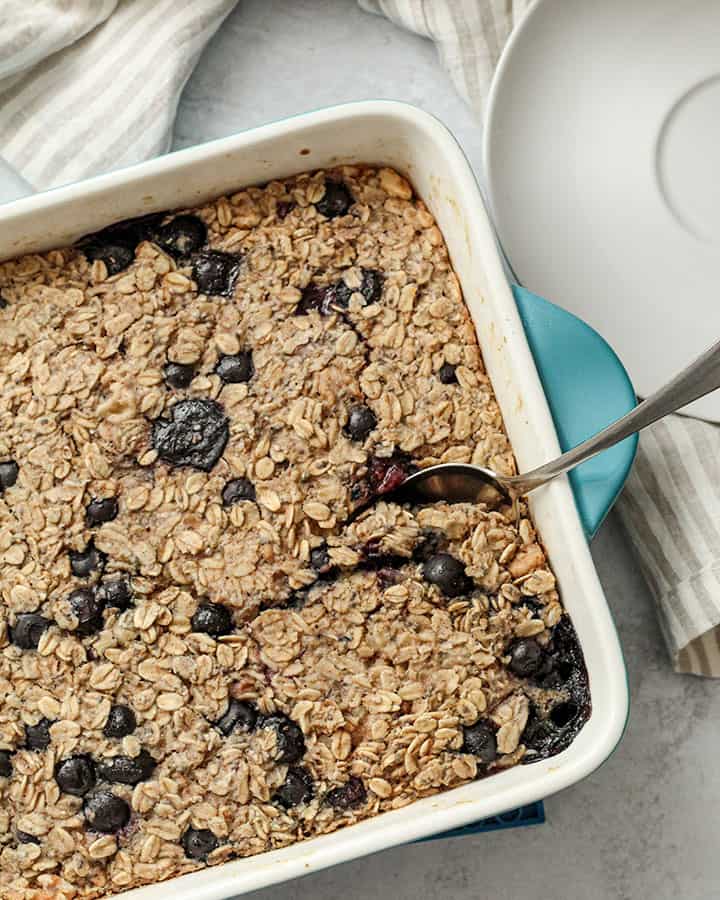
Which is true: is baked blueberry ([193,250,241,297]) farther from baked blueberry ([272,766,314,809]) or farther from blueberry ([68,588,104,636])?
baked blueberry ([272,766,314,809])

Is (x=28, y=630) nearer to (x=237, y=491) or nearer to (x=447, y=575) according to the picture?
(x=237, y=491)

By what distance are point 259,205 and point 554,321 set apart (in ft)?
1.44

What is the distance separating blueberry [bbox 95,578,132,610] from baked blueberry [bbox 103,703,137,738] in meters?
0.13

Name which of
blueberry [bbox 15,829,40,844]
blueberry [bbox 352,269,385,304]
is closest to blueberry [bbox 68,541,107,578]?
blueberry [bbox 15,829,40,844]

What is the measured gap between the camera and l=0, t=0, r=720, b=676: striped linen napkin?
176 cm

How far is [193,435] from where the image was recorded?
1456 millimetres

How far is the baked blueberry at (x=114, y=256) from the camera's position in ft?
4.98

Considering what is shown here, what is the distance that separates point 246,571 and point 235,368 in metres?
0.27

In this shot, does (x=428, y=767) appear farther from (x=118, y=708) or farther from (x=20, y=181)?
(x=20, y=181)

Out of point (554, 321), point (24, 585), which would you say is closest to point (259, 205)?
point (554, 321)

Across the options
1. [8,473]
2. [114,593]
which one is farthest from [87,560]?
[8,473]

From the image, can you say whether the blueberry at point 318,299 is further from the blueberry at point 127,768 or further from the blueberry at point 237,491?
the blueberry at point 127,768

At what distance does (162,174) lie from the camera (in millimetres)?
1448

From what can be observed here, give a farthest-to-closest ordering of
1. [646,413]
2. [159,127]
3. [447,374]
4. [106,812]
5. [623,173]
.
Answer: [623,173], [159,127], [447,374], [106,812], [646,413]
